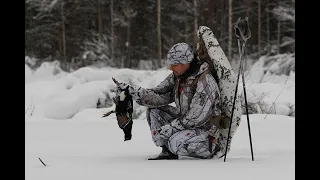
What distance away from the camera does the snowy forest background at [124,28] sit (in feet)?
87.2

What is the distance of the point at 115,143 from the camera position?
5.88 meters

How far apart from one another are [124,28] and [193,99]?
78.2 ft

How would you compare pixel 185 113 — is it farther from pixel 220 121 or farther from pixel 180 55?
pixel 180 55

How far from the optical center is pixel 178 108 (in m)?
4.57

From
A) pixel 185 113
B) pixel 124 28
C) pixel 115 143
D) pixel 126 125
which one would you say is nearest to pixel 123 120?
pixel 126 125

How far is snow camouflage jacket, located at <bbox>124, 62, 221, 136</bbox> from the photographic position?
4.23 meters

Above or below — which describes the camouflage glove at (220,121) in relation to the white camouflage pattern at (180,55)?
below

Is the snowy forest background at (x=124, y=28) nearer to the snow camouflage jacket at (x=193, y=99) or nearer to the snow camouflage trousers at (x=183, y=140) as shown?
the snow camouflage jacket at (x=193, y=99)

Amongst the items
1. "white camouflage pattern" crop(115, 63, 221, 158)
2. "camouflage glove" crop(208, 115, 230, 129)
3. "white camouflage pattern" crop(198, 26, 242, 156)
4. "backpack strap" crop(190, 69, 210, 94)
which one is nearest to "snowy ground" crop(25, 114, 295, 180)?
"white camouflage pattern" crop(115, 63, 221, 158)

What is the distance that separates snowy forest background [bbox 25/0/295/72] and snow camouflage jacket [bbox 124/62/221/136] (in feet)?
69.0

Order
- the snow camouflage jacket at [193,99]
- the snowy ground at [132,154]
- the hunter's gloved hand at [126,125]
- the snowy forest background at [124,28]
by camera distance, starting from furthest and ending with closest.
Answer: the snowy forest background at [124,28] < the hunter's gloved hand at [126,125] < the snow camouflage jacket at [193,99] < the snowy ground at [132,154]

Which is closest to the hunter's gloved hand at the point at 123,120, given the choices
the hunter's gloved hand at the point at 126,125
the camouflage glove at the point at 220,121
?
the hunter's gloved hand at the point at 126,125

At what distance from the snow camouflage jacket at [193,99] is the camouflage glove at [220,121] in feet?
0.12

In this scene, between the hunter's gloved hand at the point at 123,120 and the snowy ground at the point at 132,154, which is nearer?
the snowy ground at the point at 132,154
